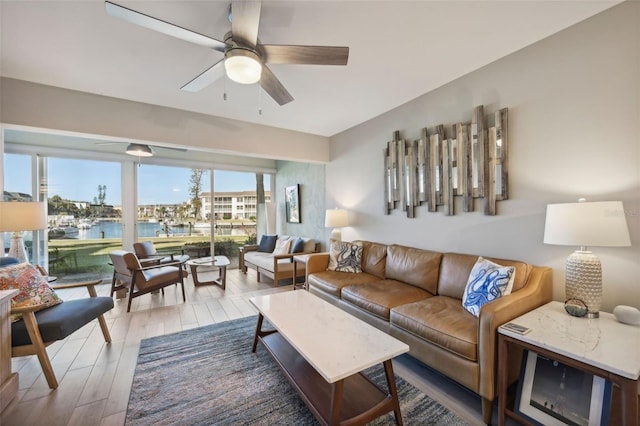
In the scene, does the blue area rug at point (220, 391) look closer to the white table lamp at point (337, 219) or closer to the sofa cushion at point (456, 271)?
the sofa cushion at point (456, 271)

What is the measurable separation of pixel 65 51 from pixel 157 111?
3.77ft

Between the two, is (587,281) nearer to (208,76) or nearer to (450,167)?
(450,167)

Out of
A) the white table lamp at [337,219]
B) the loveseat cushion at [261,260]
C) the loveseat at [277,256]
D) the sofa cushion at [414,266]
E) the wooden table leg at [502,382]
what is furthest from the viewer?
the loveseat cushion at [261,260]

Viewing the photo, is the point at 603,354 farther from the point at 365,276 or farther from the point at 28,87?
the point at 28,87

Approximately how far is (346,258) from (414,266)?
0.96 metres

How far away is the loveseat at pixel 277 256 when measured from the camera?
4.26 metres

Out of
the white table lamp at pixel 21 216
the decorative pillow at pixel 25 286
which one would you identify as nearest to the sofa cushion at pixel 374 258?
the decorative pillow at pixel 25 286

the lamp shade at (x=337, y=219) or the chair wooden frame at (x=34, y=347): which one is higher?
the lamp shade at (x=337, y=219)

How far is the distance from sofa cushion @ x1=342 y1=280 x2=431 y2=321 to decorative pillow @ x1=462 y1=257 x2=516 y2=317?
0.50m

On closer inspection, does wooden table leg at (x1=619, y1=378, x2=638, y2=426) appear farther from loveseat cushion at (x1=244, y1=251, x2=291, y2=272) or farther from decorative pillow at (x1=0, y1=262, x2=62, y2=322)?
loveseat cushion at (x1=244, y1=251, x2=291, y2=272)

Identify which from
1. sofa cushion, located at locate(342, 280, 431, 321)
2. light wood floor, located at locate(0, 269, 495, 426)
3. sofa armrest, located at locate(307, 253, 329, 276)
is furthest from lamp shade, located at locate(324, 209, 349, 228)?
light wood floor, located at locate(0, 269, 495, 426)

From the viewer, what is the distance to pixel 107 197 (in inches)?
184

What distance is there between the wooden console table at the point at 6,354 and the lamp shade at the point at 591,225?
12.3 feet

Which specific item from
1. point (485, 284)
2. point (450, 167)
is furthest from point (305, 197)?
point (485, 284)
